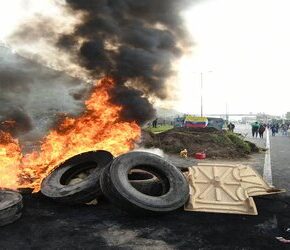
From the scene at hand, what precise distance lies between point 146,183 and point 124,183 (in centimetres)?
87

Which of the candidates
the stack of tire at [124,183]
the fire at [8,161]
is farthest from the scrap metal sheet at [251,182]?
the fire at [8,161]

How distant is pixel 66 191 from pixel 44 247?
9.24 ft

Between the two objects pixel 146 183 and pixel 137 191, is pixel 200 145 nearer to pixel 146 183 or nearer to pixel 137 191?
pixel 146 183

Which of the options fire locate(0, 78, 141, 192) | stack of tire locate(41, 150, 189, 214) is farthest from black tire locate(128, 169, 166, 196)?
fire locate(0, 78, 141, 192)

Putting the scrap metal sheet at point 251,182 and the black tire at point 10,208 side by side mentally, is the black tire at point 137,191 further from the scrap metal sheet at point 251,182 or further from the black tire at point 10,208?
the black tire at point 10,208

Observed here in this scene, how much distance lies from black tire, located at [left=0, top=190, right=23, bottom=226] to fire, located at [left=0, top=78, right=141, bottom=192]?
263 centimetres

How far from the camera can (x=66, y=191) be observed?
29.2 ft

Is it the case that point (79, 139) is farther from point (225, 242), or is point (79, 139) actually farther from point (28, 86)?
point (28, 86)

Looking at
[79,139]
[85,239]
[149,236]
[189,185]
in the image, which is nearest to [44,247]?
[85,239]

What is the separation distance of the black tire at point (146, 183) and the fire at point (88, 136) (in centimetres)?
285

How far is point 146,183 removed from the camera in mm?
9016

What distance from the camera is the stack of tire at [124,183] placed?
798 centimetres

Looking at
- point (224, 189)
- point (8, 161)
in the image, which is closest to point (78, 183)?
point (8, 161)

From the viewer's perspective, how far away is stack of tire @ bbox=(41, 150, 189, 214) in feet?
26.2
